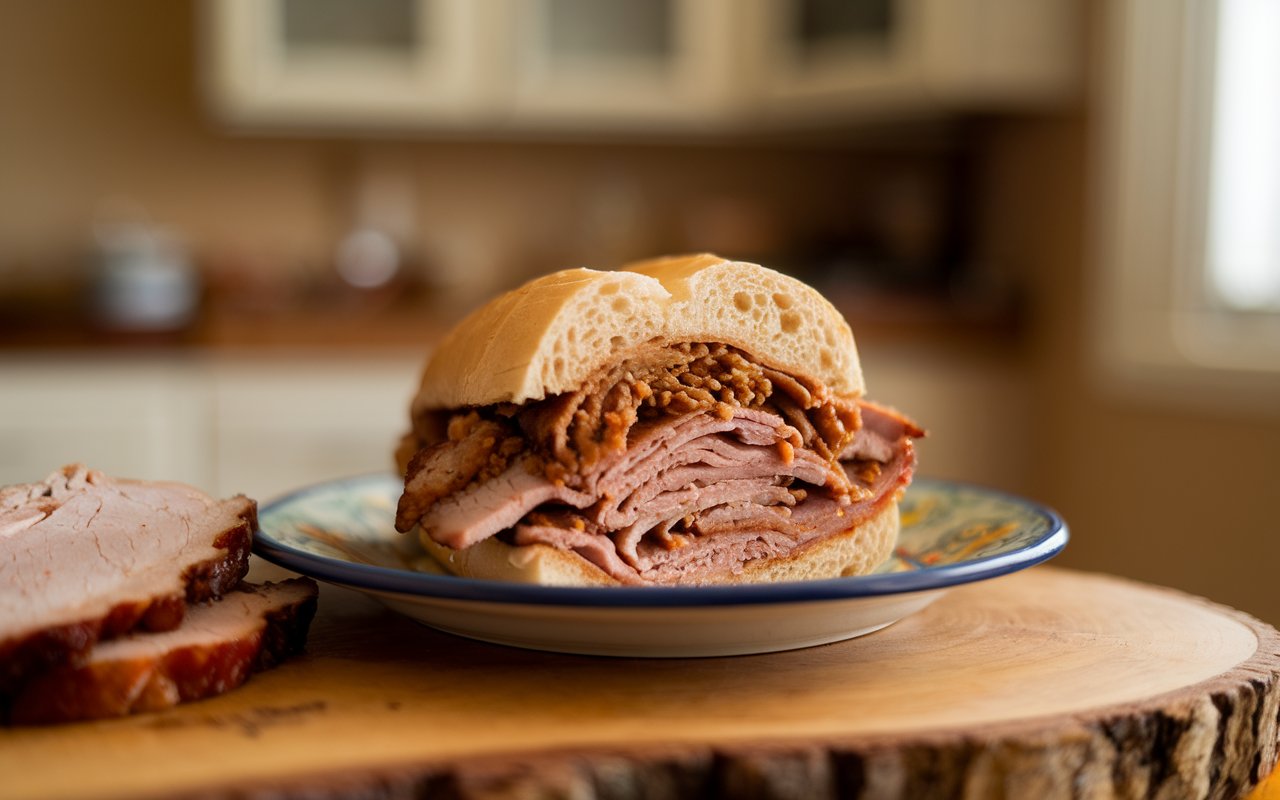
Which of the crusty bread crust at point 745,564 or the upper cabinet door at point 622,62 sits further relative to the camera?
the upper cabinet door at point 622,62

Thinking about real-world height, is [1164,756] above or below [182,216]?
below

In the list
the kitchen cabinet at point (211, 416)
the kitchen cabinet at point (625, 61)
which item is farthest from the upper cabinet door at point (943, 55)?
the kitchen cabinet at point (211, 416)

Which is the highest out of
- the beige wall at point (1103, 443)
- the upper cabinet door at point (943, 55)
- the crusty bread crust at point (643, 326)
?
the upper cabinet door at point (943, 55)

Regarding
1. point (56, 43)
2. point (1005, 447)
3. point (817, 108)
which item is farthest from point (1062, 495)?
point (56, 43)

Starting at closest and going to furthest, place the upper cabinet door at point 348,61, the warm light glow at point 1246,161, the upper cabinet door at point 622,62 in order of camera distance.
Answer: the warm light glow at point 1246,161, the upper cabinet door at point 348,61, the upper cabinet door at point 622,62

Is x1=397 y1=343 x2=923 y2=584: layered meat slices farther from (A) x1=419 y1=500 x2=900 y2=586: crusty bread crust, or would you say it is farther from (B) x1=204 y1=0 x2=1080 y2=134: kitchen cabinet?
(B) x1=204 y1=0 x2=1080 y2=134: kitchen cabinet

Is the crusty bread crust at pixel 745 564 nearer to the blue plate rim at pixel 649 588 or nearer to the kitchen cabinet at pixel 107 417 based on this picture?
the blue plate rim at pixel 649 588

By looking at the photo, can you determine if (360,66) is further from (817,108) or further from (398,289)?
(817,108)

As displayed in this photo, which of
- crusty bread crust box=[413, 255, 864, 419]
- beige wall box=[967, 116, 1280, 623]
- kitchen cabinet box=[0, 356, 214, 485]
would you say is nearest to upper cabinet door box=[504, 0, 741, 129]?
beige wall box=[967, 116, 1280, 623]
